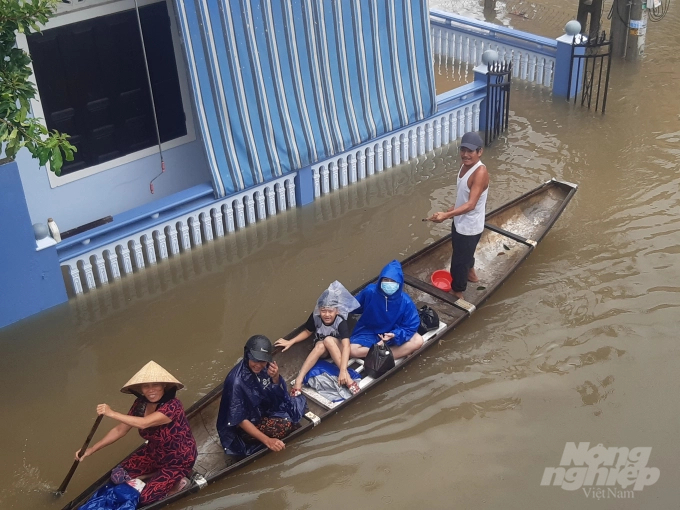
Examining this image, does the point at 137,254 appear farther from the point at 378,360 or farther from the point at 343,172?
the point at 378,360

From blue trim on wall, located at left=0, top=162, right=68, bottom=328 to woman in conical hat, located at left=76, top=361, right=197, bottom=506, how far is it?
262cm

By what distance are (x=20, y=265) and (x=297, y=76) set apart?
3.63 metres

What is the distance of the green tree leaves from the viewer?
5.29 meters

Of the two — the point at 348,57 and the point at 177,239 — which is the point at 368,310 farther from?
the point at 348,57

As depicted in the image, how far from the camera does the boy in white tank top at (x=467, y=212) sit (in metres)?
7.28

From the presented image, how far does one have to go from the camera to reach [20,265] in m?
7.46

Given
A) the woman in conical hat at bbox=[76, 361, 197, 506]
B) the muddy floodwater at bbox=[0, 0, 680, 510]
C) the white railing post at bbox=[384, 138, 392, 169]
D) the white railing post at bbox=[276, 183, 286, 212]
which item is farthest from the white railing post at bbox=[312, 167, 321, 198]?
the woman in conical hat at bbox=[76, 361, 197, 506]

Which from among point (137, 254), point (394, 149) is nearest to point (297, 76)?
point (394, 149)

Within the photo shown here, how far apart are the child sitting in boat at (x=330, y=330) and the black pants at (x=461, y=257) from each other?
1288 millimetres

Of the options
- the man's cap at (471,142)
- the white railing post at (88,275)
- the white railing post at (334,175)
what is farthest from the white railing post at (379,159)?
the white railing post at (88,275)

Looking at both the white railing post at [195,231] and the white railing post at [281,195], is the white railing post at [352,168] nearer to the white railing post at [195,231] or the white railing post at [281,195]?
the white railing post at [281,195]

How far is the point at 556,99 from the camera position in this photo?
39.3 ft

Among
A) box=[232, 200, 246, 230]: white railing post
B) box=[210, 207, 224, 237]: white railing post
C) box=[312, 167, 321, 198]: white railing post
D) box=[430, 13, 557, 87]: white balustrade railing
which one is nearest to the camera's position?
box=[210, 207, 224, 237]: white railing post

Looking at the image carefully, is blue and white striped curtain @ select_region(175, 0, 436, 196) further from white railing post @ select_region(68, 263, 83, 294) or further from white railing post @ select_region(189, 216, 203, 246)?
white railing post @ select_region(68, 263, 83, 294)
